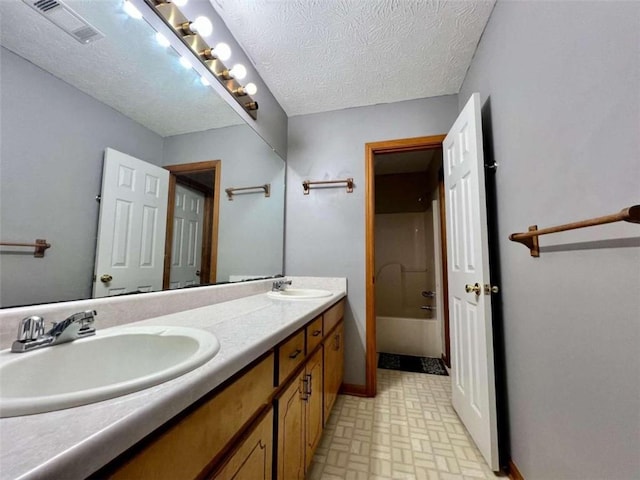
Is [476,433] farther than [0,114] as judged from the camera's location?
Yes

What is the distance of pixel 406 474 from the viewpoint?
1260 millimetres

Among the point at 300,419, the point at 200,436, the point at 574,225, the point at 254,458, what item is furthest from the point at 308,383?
the point at 574,225

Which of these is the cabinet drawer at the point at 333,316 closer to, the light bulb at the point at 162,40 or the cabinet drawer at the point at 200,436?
the cabinet drawer at the point at 200,436

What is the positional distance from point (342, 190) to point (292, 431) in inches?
67.1

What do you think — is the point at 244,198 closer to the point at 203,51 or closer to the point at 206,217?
the point at 206,217

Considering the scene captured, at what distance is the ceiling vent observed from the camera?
0.75 metres

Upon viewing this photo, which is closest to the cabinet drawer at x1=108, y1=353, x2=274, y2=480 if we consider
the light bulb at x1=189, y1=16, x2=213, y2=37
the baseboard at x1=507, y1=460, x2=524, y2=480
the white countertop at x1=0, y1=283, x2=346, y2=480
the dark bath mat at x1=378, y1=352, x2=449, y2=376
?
the white countertop at x1=0, y1=283, x2=346, y2=480

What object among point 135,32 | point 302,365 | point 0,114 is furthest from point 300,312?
point 135,32

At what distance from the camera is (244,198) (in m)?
1.85

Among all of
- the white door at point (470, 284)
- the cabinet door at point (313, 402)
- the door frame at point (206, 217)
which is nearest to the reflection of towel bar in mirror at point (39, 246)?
the door frame at point (206, 217)

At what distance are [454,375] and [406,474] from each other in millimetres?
745

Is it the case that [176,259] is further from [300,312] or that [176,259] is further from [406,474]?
[406,474]

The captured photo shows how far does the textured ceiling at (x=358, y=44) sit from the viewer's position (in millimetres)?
1397

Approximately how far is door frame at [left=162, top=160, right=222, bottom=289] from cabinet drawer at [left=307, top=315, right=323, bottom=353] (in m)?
0.62
